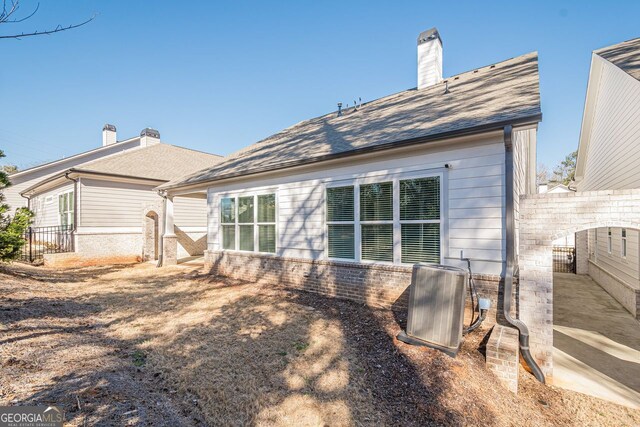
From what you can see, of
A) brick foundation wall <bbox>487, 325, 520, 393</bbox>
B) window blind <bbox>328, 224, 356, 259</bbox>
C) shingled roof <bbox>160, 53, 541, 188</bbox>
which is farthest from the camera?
window blind <bbox>328, 224, 356, 259</bbox>

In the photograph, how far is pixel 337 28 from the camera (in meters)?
10.2

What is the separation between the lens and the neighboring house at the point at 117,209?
1196 cm

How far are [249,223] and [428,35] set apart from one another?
326 inches

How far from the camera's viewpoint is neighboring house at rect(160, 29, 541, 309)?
4.82m

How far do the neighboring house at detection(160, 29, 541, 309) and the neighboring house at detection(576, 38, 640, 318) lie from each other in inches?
76.1

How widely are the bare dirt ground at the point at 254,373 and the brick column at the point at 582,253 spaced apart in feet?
38.0

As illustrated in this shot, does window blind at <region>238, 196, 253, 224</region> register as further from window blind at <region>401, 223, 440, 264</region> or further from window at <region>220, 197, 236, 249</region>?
window blind at <region>401, 223, 440, 264</region>

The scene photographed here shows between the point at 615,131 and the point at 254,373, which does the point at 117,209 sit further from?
the point at 615,131

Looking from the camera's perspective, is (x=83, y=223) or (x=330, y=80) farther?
(x=330, y=80)

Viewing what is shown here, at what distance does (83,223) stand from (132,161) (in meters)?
3.94

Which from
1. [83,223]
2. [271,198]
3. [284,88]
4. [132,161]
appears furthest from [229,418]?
[132,161]

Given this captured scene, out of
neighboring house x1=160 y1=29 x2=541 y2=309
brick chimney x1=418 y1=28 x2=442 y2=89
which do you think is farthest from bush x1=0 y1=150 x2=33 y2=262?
brick chimney x1=418 y1=28 x2=442 y2=89

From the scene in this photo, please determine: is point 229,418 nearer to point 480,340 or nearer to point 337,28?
point 480,340

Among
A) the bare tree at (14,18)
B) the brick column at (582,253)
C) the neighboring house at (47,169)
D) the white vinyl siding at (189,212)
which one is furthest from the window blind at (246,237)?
the neighboring house at (47,169)
